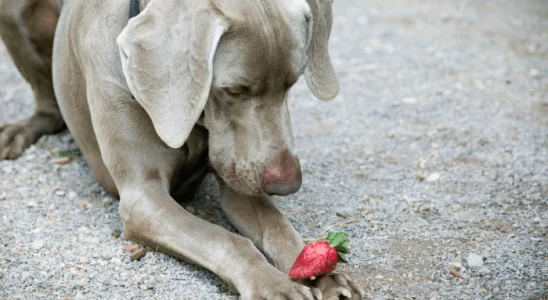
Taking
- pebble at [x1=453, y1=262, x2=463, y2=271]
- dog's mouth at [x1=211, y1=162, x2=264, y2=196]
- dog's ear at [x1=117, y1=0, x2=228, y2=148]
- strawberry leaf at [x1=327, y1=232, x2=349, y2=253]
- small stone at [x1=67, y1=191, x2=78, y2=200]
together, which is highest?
dog's ear at [x1=117, y1=0, x2=228, y2=148]

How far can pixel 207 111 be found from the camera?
2736 millimetres

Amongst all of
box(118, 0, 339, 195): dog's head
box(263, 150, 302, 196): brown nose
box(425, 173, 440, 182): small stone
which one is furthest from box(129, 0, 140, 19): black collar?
box(425, 173, 440, 182): small stone

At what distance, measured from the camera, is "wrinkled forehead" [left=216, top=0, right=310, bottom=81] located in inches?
100

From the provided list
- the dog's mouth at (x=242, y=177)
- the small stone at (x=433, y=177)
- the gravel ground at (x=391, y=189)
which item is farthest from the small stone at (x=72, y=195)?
the small stone at (x=433, y=177)

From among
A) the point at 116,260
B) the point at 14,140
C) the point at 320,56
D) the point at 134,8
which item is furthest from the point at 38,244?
the point at 320,56

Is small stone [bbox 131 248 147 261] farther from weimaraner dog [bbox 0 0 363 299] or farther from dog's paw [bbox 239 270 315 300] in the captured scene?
dog's paw [bbox 239 270 315 300]

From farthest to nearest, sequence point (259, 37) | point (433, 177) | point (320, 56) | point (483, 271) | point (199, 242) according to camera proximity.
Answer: point (433, 177), point (320, 56), point (483, 271), point (199, 242), point (259, 37)

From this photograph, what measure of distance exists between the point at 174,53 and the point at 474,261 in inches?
55.9

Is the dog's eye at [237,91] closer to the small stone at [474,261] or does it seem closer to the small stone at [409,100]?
the small stone at [474,261]

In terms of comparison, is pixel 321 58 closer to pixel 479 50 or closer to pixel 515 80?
pixel 515 80

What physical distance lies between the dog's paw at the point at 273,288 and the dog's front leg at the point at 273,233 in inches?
2.6

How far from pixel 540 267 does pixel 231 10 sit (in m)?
1.54

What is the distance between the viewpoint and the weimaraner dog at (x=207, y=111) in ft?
8.26

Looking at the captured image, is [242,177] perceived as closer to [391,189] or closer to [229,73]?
[229,73]
